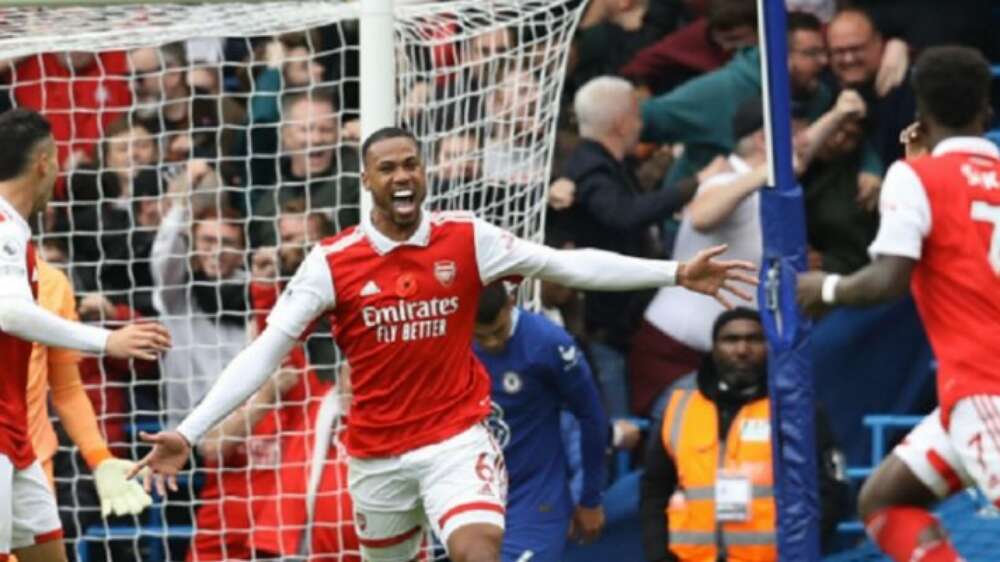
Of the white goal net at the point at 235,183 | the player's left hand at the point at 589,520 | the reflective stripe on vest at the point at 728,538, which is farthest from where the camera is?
the white goal net at the point at 235,183

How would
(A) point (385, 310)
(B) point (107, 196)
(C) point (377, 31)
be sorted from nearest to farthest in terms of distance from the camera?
(A) point (385, 310), (C) point (377, 31), (B) point (107, 196)

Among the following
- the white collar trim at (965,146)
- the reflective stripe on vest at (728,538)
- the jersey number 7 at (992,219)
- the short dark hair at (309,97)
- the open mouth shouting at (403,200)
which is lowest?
the reflective stripe on vest at (728,538)

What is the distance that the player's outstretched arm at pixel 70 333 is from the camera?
976cm

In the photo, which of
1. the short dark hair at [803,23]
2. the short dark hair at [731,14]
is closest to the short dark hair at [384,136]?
the short dark hair at [803,23]

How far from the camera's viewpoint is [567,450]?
1220 cm

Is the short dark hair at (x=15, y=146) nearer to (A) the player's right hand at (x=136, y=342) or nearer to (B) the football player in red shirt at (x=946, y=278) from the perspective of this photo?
(A) the player's right hand at (x=136, y=342)

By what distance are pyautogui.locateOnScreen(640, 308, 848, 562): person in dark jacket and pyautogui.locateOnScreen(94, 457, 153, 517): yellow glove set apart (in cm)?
227

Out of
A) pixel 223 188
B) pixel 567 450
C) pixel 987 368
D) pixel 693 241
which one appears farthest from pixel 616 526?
pixel 987 368

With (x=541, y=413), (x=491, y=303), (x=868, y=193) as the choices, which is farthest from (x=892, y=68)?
(x=491, y=303)

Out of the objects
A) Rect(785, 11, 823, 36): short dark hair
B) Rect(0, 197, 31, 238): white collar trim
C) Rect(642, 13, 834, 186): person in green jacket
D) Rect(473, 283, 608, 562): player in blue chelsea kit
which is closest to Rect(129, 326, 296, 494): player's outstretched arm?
Rect(0, 197, 31, 238): white collar trim

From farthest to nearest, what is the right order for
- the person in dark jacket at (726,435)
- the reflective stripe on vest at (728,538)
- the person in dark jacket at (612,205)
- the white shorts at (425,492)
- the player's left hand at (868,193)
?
the player's left hand at (868,193), the person in dark jacket at (612,205), the person in dark jacket at (726,435), the reflective stripe on vest at (728,538), the white shorts at (425,492)

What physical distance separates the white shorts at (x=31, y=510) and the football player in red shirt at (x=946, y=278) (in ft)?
9.19

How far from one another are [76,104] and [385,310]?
382cm

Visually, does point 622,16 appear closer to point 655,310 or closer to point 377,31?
point 655,310
